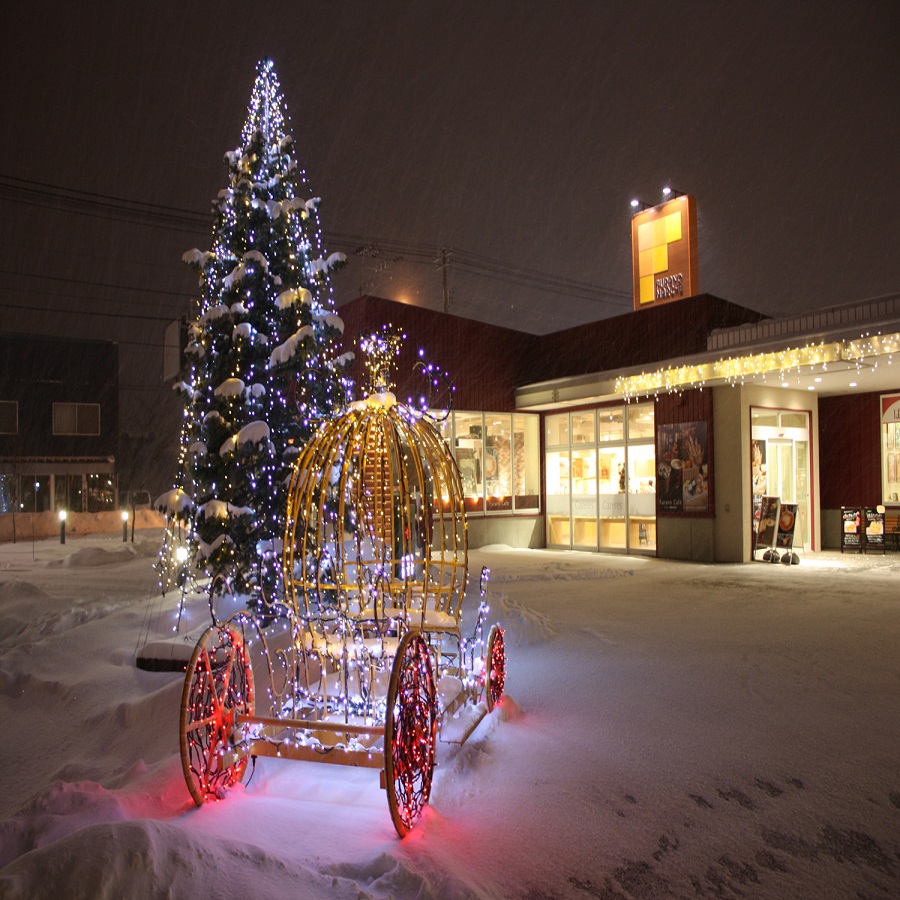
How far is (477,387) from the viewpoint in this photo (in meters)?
17.6

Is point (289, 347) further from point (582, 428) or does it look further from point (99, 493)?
point (99, 493)

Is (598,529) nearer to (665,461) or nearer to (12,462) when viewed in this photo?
(665,461)

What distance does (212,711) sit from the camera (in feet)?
13.4

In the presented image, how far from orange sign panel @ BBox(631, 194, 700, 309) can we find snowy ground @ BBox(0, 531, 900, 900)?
15.3m

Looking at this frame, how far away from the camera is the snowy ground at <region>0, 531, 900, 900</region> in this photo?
3033mm

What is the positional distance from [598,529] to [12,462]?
20.2m

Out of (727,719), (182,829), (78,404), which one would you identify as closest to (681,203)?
(727,719)

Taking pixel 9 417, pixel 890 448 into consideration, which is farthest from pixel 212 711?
pixel 9 417

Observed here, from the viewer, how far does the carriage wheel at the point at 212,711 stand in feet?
12.5

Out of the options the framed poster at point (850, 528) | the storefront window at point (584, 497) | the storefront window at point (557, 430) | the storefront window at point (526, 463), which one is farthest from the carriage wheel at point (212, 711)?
the framed poster at point (850, 528)

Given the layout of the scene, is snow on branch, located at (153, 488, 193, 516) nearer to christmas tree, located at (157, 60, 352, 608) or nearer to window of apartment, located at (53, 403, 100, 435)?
christmas tree, located at (157, 60, 352, 608)

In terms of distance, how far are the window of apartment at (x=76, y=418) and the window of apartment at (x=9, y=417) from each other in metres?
1.46

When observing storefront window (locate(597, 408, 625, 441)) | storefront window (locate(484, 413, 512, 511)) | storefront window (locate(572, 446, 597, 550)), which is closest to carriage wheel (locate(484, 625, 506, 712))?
storefront window (locate(597, 408, 625, 441))

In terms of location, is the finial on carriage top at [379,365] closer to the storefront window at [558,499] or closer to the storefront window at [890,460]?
the storefront window at [558,499]
